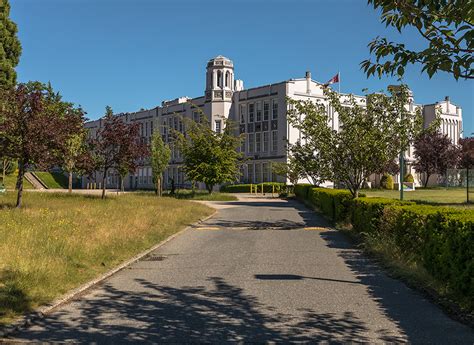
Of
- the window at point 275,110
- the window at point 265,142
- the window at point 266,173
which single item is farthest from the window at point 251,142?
the window at point 275,110

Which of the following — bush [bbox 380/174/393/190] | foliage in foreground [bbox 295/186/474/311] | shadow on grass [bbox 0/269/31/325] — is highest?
bush [bbox 380/174/393/190]

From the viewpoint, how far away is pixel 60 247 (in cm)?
1027

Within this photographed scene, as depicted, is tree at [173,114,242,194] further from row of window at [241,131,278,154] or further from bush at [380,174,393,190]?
bush at [380,174,393,190]

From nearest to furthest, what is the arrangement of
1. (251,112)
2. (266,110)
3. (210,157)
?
(210,157)
(266,110)
(251,112)

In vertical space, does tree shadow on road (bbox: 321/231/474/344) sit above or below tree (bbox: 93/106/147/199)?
below

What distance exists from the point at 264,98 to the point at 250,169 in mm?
8304

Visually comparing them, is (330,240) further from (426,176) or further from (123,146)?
(426,176)

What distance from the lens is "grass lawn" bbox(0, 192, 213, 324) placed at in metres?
7.25

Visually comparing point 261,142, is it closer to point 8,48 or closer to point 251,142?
point 251,142

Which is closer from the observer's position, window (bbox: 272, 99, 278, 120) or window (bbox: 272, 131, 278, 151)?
window (bbox: 272, 131, 278, 151)

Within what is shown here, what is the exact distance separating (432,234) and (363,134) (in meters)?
10.0

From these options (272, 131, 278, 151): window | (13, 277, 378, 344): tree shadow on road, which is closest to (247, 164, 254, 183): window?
(272, 131, 278, 151): window

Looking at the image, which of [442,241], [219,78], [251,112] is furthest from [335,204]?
[219,78]

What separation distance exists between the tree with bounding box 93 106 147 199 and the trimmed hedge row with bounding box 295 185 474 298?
16.8m
